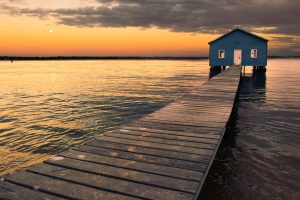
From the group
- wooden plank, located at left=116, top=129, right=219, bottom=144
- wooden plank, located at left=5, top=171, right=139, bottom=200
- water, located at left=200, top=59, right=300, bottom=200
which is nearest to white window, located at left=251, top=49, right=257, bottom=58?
water, located at left=200, top=59, right=300, bottom=200

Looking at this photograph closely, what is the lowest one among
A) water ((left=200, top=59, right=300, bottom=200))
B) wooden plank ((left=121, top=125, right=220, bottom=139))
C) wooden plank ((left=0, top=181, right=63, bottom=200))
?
water ((left=200, top=59, right=300, bottom=200))

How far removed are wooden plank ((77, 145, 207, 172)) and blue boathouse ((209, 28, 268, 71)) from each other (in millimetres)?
39973

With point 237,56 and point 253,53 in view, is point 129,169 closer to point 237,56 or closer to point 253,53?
point 237,56

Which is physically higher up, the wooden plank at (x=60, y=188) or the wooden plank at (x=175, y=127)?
the wooden plank at (x=60, y=188)

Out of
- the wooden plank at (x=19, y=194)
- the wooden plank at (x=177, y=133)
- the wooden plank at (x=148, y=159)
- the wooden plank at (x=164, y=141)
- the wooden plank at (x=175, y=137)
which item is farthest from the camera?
the wooden plank at (x=177, y=133)

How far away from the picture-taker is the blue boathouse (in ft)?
133

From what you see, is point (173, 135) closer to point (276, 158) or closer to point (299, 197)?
point (299, 197)

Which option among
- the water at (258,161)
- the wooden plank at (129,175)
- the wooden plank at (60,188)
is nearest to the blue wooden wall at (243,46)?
the water at (258,161)

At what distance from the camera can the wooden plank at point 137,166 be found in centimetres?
375

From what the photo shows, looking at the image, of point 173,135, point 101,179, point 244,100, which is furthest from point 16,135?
point 244,100

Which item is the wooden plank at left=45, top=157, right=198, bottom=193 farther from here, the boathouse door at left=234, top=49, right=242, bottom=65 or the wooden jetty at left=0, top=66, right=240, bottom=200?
the boathouse door at left=234, top=49, right=242, bottom=65

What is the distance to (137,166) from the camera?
13.3ft

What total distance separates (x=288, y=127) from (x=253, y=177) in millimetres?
5564

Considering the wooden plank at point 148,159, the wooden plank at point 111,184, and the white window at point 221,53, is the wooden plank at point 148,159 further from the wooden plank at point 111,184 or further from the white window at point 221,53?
the white window at point 221,53
